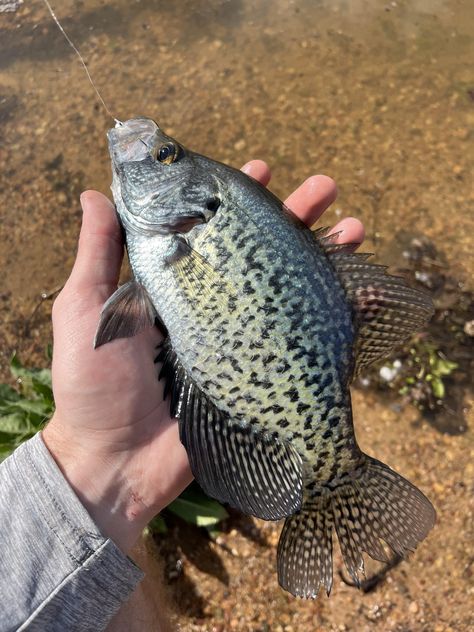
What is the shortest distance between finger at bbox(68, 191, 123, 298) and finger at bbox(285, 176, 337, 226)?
142 centimetres

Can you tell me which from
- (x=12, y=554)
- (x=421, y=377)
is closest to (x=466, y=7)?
(x=421, y=377)

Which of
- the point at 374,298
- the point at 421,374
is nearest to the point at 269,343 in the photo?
the point at 374,298

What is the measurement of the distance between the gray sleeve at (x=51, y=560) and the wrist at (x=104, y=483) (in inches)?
6.4

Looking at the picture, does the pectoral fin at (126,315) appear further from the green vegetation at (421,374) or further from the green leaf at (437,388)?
the green leaf at (437,388)

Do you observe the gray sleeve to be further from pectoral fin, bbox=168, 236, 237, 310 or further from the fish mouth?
the fish mouth

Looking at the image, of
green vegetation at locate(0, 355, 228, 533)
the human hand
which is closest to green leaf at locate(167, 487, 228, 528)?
green vegetation at locate(0, 355, 228, 533)

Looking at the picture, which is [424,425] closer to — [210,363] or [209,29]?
[210,363]

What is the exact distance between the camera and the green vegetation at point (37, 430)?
407cm

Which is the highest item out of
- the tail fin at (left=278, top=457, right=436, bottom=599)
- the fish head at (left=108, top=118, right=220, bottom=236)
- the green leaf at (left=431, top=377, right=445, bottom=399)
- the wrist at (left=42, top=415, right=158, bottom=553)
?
the fish head at (left=108, top=118, right=220, bottom=236)

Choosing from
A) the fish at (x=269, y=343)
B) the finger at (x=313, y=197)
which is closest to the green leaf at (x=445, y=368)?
the finger at (x=313, y=197)

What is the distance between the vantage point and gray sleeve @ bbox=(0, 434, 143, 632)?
8.43 feet

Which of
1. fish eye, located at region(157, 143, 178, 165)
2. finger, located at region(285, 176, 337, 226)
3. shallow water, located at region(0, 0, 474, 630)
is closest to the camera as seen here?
fish eye, located at region(157, 143, 178, 165)

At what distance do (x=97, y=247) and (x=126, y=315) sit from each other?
1.68ft

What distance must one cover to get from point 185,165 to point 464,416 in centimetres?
301
